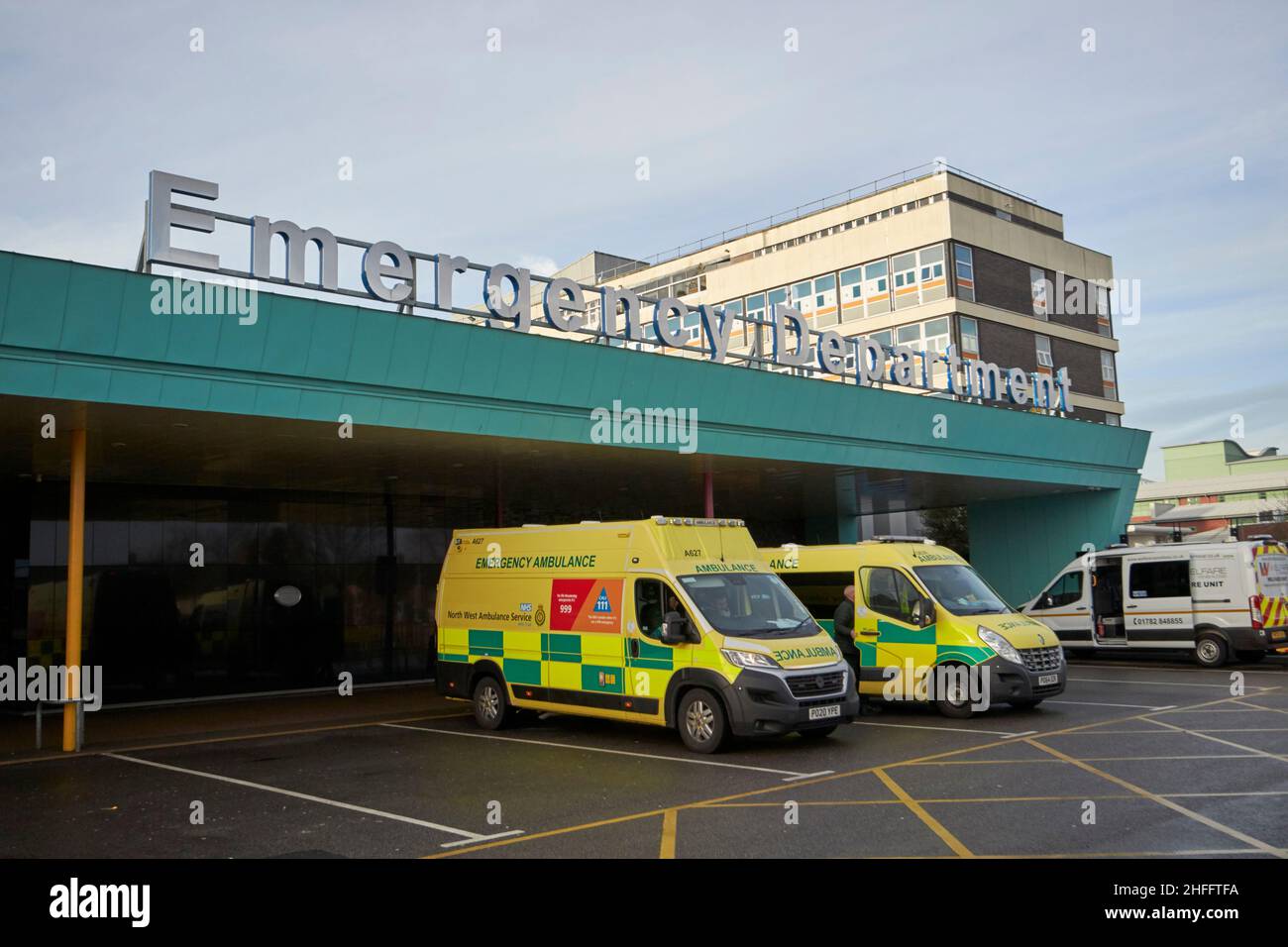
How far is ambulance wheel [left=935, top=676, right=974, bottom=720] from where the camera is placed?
1422 centimetres

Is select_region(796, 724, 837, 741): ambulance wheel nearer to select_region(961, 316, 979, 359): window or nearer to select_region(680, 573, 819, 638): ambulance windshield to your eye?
select_region(680, 573, 819, 638): ambulance windshield

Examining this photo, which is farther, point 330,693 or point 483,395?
point 330,693

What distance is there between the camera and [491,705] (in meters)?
14.7

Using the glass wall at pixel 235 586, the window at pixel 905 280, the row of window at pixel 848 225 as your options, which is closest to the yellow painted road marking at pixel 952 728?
the glass wall at pixel 235 586

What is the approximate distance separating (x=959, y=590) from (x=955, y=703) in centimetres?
161

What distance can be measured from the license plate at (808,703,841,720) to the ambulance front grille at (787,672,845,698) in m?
0.15

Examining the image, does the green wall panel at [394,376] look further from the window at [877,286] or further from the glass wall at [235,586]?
the window at [877,286]

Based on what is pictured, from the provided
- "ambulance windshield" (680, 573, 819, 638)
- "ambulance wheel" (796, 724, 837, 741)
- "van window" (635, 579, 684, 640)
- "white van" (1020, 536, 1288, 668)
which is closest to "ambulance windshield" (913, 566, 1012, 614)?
"ambulance windshield" (680, 573, 819, 638)

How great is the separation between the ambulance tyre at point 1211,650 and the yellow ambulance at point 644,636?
37.8 ft
